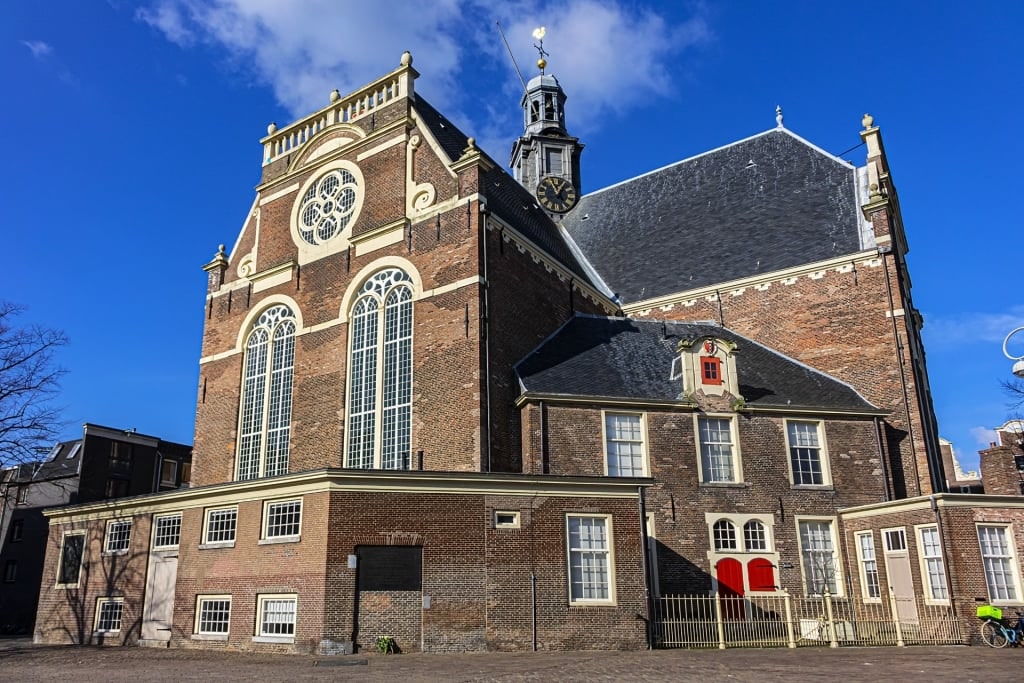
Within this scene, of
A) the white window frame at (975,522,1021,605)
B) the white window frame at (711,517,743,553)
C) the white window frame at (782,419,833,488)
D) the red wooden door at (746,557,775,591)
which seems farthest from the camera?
the white window frame at (782,419,833,488)

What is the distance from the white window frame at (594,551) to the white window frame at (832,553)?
7.65 meters

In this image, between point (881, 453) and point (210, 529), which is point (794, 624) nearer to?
point (881, 453)

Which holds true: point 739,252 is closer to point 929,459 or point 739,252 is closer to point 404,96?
point 929,459

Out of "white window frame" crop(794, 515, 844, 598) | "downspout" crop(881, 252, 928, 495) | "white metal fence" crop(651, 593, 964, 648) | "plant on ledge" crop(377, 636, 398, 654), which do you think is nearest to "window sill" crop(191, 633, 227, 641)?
"plant on ledge" crop(377, 636, 398, 654)

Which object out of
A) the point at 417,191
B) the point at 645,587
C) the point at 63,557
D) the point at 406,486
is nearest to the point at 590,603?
the point at 645,587

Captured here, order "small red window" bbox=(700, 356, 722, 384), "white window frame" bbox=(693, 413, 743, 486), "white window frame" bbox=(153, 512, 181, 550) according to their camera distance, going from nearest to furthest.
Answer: "white window frame" bbox=(153, 512, 181, 550)
"white window frame" bbox=(693, 413, 743, 486)
"small red window" bbox=(700, 356, 722, 384)

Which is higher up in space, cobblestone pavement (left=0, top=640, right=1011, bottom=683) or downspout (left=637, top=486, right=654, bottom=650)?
downspout (left=637, top=486, right=654, bottom=650)

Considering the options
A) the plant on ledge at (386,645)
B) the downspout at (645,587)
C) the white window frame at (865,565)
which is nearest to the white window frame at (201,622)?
the plant on ledge at (386,645)

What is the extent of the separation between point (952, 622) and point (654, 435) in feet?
28.3

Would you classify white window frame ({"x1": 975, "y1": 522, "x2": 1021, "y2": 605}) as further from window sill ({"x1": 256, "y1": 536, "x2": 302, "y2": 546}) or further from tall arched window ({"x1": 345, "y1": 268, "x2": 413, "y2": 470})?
window sill ({"x1": 256, "y1": 536, "x2": 302, "y2": 546})

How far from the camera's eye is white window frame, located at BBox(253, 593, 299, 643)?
16.8 metres

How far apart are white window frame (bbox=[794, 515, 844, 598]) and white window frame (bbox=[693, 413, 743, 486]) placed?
2.10 meters

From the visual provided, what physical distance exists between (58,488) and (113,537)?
82.2ft

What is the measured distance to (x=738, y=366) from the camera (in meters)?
26.1
